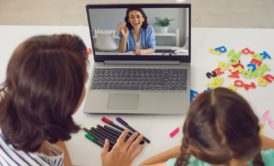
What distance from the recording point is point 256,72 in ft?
4.18

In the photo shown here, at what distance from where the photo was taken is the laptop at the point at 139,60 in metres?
1.21

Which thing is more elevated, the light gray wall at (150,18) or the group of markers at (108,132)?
the light gray wall at (150,18)

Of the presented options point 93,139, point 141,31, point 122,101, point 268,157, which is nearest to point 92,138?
point 93,139

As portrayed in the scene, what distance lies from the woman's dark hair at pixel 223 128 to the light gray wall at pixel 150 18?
0.42 m

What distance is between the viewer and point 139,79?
1.29 metres

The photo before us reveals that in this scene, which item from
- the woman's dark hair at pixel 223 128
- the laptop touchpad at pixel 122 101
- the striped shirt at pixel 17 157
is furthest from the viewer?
the laptop touchpad at pixel 122 101

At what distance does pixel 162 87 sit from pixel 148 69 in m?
0.10

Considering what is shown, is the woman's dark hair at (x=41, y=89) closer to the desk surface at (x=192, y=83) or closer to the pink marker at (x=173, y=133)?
the desk surface at (x=192, y=83)

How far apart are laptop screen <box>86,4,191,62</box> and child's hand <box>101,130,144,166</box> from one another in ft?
1.00

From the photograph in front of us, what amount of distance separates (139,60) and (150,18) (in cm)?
15

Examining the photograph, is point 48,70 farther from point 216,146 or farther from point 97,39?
point 97,39

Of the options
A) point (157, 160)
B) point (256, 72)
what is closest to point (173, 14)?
point (256, 72)

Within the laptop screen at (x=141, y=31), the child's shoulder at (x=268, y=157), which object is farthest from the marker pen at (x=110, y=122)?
the child's shoulder at (x=268, y=157)

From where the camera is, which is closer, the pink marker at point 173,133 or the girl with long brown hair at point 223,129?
the girl with long brown hair at point 223,129
